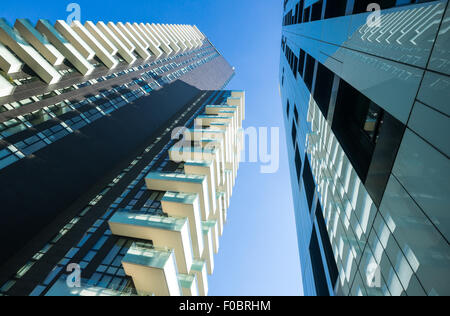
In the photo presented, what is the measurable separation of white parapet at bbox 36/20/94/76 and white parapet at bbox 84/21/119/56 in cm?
697

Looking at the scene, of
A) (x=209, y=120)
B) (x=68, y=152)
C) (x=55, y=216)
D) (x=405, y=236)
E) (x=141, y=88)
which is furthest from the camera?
(x=141, y=88)

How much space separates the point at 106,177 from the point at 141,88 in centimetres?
2247

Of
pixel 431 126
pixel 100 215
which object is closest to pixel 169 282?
pixel 100 215

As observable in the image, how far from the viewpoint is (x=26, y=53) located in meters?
18.3

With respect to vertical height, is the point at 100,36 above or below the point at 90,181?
above

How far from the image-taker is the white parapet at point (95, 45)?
89.0 ft

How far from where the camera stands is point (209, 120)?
3241 centimetres

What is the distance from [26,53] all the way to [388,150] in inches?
1119

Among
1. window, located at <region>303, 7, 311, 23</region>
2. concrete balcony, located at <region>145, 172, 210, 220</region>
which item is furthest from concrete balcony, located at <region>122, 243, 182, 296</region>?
window, located at <region>303, 7, 311, 23</region>

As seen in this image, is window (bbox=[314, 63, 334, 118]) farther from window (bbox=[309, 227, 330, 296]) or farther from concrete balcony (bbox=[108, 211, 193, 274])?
concrete balcony (bbox=[108, 211, 193, 274])

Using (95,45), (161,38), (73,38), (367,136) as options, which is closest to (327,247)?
(367,136)

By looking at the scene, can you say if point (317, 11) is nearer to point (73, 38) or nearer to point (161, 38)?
point (73, 38)

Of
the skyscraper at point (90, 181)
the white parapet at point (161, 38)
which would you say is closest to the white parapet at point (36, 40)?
the skyscraper at point (90, 181)

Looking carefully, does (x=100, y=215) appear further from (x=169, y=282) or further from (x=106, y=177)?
(x=169, y=282)
